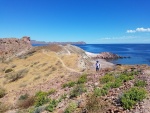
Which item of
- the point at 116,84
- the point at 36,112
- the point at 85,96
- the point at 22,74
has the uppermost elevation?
the point at 116,84

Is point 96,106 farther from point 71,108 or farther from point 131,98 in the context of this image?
point 131,98

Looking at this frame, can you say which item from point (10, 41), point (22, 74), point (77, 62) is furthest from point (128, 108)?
point (10, 41)

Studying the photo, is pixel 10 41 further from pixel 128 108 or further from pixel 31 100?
pixel 128 108

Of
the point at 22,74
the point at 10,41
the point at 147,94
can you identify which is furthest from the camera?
the point at 10,41

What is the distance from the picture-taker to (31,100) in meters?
17.2

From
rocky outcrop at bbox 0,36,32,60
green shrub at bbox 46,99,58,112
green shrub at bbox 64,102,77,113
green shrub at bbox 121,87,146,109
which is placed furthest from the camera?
rocky outcrop at bbox 0,36,32,60

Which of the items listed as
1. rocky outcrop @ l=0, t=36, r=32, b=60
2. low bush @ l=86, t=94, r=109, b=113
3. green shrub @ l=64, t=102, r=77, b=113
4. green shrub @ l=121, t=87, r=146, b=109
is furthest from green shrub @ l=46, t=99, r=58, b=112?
rocky outcrop @ l=0, t=36, r=32, b=60

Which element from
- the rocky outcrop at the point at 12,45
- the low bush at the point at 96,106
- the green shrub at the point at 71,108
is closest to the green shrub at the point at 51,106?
the green shrub at the point at 71,108

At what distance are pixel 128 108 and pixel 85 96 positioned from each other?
3.97 meters

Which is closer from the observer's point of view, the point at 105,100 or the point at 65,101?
the point at 105,100

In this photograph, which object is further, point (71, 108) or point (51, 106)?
point (51, 106)

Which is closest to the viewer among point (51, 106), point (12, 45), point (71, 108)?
→ point (71, 108)

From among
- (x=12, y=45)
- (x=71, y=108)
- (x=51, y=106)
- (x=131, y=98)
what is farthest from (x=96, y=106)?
(x=12, y=45)

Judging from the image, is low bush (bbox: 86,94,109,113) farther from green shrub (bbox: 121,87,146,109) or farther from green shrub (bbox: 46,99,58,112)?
green shrub (bbox: 46,99,58,112)
